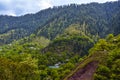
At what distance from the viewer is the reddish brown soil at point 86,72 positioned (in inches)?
2389

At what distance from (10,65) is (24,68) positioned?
20.9 ft

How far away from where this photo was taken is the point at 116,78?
5359 centimetres

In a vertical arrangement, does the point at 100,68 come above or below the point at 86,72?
above

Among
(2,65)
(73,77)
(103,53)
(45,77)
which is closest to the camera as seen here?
(73,77)

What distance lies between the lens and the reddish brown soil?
199 ft

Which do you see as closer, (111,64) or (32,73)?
(111,64)

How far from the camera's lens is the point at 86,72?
61.8m

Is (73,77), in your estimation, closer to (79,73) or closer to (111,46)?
(79,73)

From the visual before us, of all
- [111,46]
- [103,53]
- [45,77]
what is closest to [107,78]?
[103,53]

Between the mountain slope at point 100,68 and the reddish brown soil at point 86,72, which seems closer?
the mountain slope at point 100,68

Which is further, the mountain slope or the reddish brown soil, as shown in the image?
the reddish brown soil

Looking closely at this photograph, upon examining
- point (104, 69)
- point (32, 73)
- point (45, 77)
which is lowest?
point (45, 77)

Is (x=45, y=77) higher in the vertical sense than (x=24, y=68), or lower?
lower

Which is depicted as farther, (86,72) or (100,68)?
(86,72)
